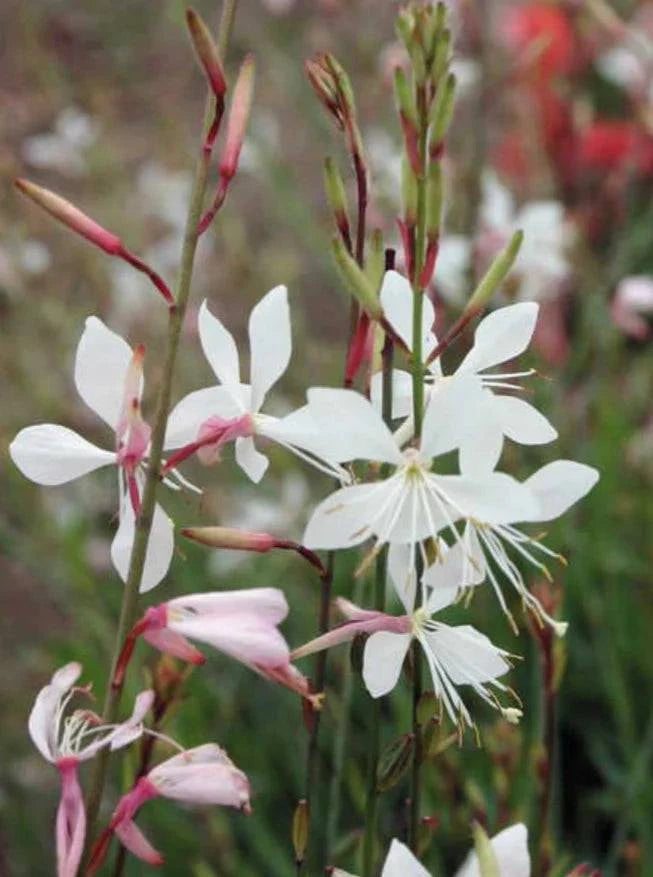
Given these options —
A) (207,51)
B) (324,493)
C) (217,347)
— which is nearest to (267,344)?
(217,347)

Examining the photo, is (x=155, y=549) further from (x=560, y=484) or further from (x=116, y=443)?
(x=560, y=484)

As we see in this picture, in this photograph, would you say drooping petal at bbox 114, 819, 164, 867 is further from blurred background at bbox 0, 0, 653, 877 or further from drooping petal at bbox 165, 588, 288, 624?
blurred background at bbox 0, 0, 653, 877

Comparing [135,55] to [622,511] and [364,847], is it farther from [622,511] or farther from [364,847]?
[364,847]

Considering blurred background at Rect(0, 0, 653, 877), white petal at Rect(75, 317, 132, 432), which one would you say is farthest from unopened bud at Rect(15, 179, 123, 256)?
blurred background at Rect(0, 0, 653, 877)

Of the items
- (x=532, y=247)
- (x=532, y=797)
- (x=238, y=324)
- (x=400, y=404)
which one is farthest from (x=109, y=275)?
(x=400, y=404)

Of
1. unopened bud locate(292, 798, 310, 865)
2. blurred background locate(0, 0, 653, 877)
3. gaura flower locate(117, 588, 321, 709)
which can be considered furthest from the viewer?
blurred background locate(0, 0, 653, 877)
